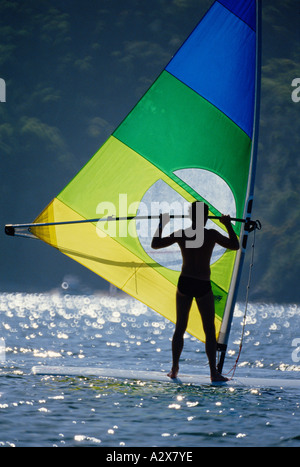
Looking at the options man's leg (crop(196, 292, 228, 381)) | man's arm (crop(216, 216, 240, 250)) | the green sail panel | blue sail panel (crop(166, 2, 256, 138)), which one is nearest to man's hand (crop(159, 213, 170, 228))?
man's arm (crop(216, 216, 240, 250))

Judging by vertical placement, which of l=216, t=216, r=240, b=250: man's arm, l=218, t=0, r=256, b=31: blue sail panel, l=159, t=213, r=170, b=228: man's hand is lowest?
l=216, t=216, r=240, b=250: man's arm

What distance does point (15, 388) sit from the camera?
8.30 meters

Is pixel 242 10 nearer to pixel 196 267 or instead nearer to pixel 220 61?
pixel 220 61

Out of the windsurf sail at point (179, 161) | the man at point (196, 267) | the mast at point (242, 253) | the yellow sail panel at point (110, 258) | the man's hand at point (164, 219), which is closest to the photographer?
the man's hand at point (164, 219)

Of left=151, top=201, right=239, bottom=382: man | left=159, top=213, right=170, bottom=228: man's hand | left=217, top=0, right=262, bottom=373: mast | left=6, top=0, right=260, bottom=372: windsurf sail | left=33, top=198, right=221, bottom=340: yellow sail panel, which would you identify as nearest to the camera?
left=159, top=213, right=170, bottom=228: man's hand

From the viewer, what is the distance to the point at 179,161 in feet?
31.0

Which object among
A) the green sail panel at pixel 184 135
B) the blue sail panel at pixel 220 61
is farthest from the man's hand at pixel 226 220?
the blue sail panel at pixel 220 61

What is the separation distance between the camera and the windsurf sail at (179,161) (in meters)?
9.41

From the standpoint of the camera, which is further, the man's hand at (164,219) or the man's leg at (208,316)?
the man's leg at (208,316)

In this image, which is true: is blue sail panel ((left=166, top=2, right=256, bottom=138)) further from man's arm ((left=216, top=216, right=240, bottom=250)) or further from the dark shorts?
the dark shorts

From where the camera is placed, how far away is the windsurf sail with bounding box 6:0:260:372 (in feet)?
30.9

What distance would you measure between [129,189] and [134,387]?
2.63 m

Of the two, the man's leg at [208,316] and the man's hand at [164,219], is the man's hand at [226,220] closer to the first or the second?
the man's hand at [164,219]
